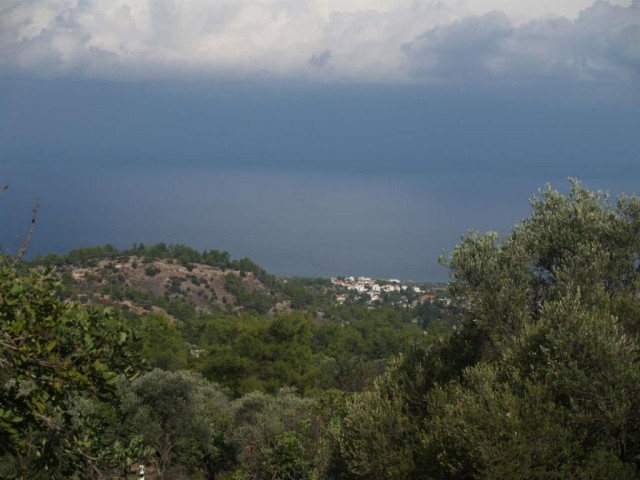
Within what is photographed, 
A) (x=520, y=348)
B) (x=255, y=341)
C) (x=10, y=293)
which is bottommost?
(x=255, y=341)

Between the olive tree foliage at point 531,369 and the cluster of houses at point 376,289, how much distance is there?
59.9 meters

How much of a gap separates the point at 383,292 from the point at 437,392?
69414 mm

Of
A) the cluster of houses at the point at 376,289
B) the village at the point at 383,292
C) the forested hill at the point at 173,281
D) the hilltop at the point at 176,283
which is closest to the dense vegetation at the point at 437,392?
the hilltop at the point at 176,283

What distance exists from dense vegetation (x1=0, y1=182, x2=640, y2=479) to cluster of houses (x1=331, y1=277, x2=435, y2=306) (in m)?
56.4

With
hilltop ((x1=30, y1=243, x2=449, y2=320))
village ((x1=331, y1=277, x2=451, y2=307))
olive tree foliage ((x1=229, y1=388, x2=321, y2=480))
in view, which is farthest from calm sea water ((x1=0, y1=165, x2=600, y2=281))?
olive tree foliage ((x1=229, y1=388, x2=321, y2=480))

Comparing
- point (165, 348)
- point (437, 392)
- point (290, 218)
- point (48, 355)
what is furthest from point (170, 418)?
point (290, 218)

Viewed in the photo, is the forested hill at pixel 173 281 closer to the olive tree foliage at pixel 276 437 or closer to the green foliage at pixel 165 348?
the green foliage at pixel 165 348

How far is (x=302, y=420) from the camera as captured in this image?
13273 millimetres

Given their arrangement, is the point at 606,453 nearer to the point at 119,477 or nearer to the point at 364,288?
the point at 119,477

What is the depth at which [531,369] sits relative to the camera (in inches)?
307

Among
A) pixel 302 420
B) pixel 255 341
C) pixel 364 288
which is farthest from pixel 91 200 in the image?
pixel 302 420

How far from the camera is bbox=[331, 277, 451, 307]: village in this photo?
241 ft

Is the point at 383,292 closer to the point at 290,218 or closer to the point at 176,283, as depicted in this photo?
the point at 176,283

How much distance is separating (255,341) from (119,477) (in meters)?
19.6
